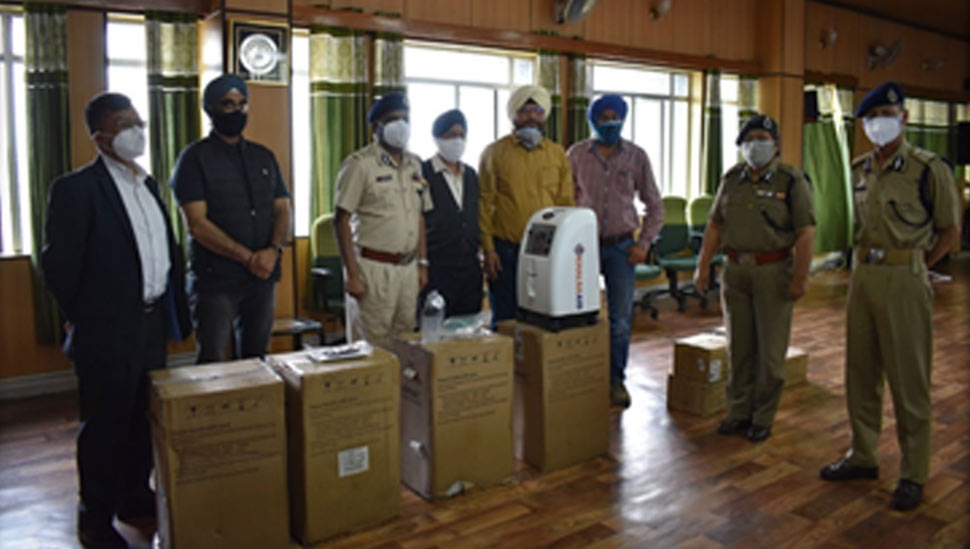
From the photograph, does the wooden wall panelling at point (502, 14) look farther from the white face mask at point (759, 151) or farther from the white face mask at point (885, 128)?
the white face mask at point (885, 128)

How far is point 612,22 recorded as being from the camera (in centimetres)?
707

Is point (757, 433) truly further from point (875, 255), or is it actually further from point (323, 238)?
point (323, 238)

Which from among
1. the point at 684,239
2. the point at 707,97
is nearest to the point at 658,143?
the point at 707,97

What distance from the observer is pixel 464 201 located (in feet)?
12.0

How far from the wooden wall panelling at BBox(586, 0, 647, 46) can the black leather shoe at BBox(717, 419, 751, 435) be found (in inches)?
167

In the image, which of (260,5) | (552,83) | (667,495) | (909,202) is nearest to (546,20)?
(552,83)

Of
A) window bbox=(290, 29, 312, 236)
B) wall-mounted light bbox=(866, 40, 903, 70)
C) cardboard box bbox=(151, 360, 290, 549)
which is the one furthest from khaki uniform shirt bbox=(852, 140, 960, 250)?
wall-mounted light bbox=(866, 40, 903, 70)

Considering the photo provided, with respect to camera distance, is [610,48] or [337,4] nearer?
[337,4]

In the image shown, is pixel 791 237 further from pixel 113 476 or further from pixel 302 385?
pixel 113 476

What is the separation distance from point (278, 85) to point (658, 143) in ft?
14.7

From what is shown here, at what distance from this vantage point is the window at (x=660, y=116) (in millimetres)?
7617

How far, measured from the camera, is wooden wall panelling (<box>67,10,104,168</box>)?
446cm

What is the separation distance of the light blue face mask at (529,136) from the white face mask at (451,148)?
322 mm

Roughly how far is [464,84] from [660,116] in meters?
2.52
